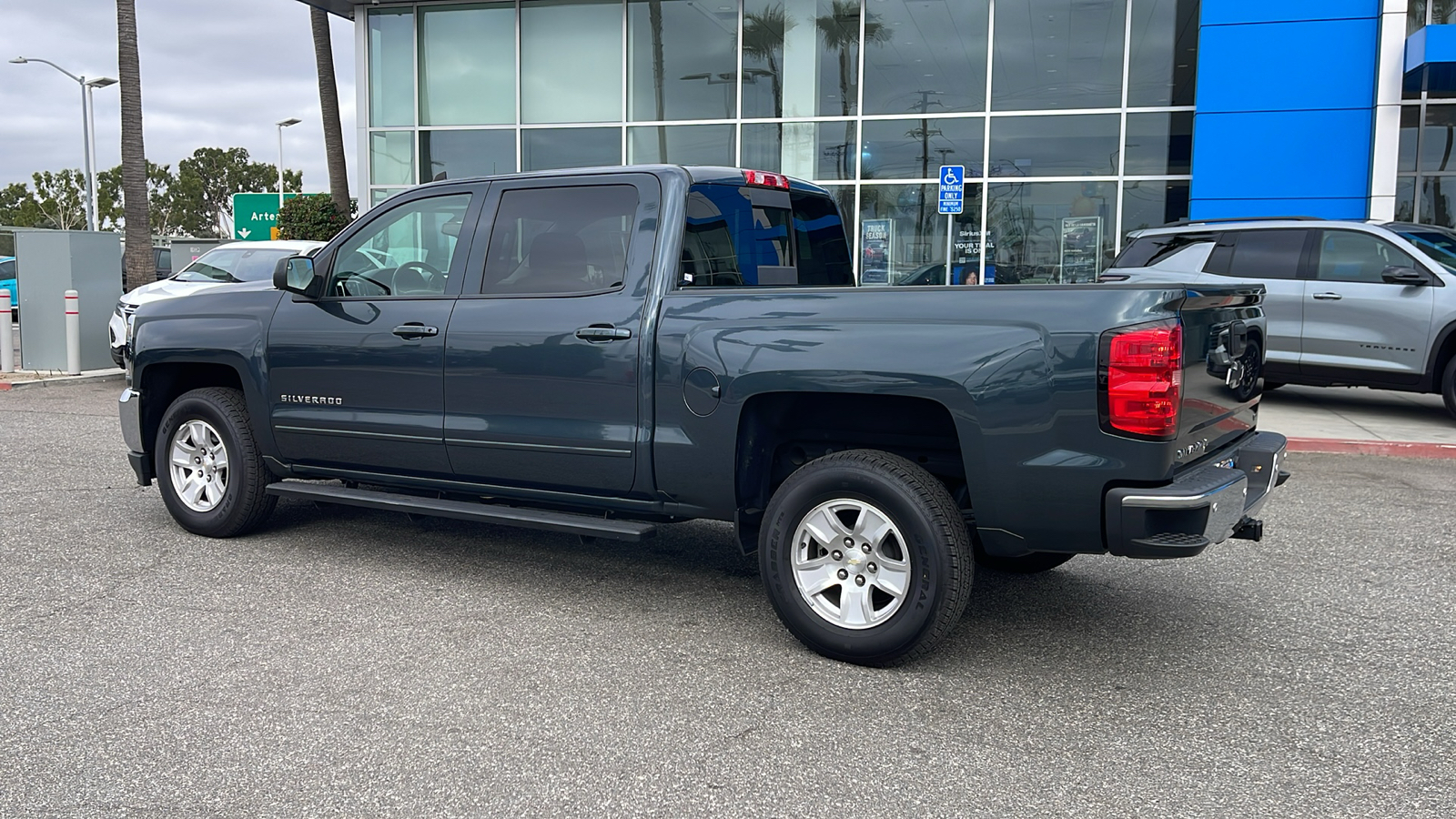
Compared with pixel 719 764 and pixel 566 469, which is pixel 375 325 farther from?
pixel 719 764

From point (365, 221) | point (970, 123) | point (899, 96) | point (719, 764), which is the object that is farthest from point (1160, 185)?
point (719, 764)

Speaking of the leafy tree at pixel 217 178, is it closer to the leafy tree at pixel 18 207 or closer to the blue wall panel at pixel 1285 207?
the leafy tree at pixel 18 207

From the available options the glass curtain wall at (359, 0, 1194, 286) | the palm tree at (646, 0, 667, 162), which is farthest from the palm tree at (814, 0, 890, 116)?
the palm tree at (646, 0, 667, 162)

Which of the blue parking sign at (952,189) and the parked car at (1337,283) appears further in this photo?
the blue parking sign at (952,189)

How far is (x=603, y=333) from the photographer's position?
490cm

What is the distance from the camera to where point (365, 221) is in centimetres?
585

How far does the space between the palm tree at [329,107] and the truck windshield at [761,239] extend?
60.1 feet

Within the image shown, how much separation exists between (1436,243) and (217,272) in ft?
44.8

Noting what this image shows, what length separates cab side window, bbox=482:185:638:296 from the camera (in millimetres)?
5117

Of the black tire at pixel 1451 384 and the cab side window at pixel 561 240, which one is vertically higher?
the cab side window at pixel 561 240

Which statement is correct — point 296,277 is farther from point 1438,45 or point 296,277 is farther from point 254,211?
point 254,211

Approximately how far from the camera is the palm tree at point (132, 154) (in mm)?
19203

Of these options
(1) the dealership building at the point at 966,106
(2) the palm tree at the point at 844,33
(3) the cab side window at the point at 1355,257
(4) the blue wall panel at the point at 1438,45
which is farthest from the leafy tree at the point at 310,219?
Answer: (4) the blue wall panel at the point at 1438,45

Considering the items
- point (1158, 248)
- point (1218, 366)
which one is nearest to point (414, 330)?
point (1218, 366)
